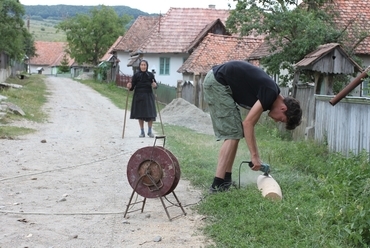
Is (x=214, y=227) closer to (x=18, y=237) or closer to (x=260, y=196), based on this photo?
(x=260, y=196)

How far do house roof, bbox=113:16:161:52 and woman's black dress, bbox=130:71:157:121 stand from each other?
42660 mm

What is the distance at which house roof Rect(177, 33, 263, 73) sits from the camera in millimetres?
35969

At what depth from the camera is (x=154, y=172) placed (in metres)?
6.64

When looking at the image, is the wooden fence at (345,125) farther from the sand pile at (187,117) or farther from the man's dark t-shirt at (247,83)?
the sand pile at (187,117)

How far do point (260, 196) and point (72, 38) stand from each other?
6913 centimetres

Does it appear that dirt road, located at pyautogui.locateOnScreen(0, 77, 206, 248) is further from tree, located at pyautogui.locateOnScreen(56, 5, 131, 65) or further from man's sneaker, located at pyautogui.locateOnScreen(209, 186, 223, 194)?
tree, located at pyautogui.locateOnScreen(56, 5, 131, 65)

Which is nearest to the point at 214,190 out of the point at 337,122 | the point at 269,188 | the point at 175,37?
the point at 269,188

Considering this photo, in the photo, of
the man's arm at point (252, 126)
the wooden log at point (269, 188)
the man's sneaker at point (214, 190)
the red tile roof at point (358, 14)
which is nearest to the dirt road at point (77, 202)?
the man's sneaker at point (214, 190)

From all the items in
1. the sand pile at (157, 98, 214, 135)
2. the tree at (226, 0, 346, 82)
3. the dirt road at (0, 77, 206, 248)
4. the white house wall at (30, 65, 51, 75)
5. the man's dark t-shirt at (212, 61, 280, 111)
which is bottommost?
the white house wall at (30, 65, 51, 75)

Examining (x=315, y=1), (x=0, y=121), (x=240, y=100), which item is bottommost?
(x=0, y=121)

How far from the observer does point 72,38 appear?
2908 inches

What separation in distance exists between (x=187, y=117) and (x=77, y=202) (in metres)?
13.7

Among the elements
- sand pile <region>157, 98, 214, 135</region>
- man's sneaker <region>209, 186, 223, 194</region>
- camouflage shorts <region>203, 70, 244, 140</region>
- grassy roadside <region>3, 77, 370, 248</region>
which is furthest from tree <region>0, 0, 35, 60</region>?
man's sneaker <region>209, 186, 223, 194</region>

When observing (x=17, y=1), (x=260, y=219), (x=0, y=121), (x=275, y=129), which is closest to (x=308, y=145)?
(x=275, y=129)
